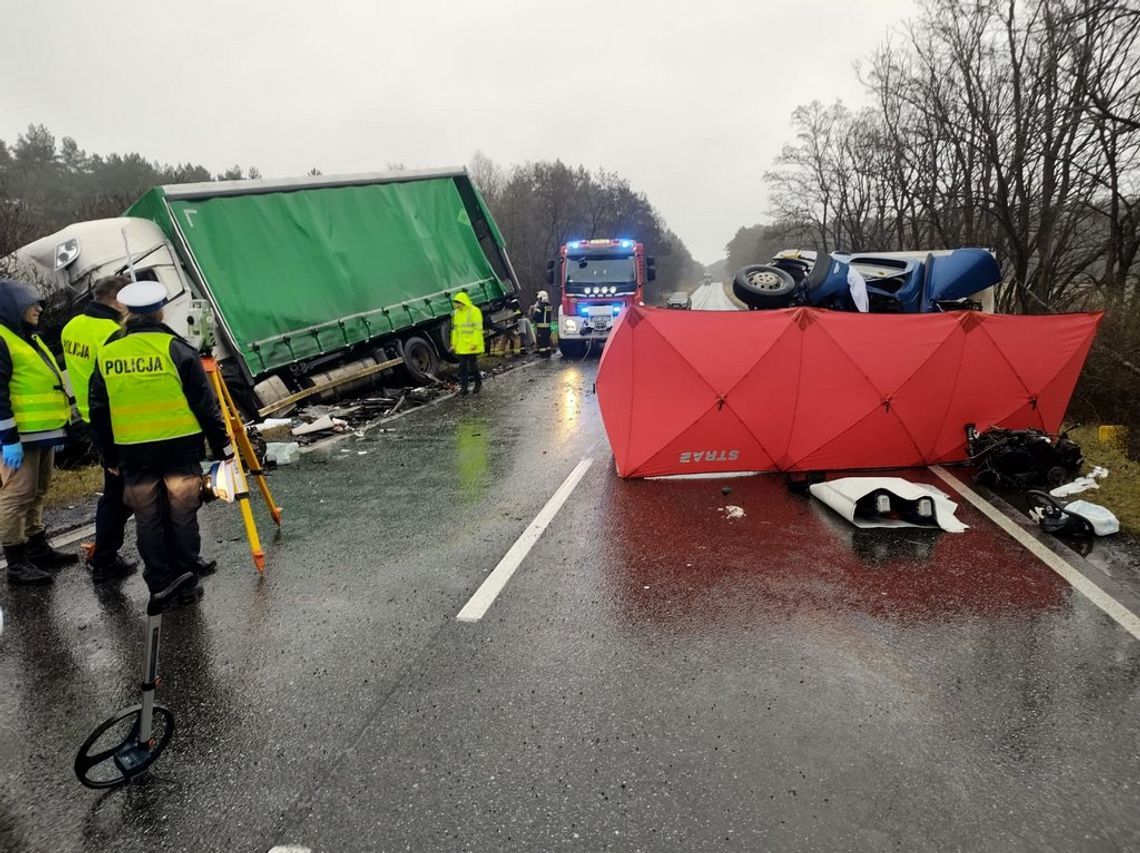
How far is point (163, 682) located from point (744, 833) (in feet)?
9.10

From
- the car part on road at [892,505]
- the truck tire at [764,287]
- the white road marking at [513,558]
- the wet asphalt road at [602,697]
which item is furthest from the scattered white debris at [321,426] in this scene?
the car part on road at [892,505]

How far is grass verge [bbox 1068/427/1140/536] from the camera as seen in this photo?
5.19m

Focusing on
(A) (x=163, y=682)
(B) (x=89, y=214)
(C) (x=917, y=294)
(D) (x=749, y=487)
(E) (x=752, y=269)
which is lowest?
(D) (x=749, y=487)

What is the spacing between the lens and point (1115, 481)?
19.8 feet

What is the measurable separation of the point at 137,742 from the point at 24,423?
2.84 metres

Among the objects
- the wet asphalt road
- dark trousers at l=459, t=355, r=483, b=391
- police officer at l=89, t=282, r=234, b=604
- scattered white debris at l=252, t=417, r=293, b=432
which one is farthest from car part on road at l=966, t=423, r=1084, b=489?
scattered white debris at l=252, t=417, r=293, b=432

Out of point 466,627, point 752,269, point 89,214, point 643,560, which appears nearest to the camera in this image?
point 466,627

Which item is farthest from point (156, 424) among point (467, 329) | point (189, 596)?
point (467, 329)

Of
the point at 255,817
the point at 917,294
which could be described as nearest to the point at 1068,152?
the point at 917,294

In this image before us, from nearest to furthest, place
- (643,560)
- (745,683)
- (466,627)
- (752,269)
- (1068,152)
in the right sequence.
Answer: (745,683)
(466,627)
(643,560)
(752,269)
(1068,152)

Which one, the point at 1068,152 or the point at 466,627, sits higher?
the point at 1068,152

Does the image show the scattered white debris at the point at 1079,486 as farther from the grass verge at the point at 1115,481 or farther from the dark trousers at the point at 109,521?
the dark trousers at the point at 109,521

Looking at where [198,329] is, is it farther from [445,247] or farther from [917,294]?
[917,294]

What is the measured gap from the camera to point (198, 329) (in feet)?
18.8
